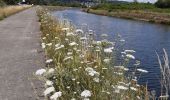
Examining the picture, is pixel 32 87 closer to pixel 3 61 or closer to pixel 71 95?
pixel 71 95

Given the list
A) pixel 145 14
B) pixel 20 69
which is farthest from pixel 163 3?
pixel 20 69

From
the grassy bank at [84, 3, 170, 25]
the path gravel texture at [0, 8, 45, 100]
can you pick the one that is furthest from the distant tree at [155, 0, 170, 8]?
the path gravel texture at [0, 8, 45, 100]

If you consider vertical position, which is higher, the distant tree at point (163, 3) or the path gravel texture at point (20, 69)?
the path gravel texture at point (20, 69)

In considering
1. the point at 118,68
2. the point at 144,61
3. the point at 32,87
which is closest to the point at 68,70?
the point at 118,68

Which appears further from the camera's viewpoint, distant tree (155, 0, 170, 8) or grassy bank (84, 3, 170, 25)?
distant tree (155, 0, 170, 8)

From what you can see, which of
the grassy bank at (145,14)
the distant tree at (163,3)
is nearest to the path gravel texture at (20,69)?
the grassy bank at (145,14)

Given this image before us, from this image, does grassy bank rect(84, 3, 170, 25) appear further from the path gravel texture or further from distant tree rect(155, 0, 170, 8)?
the path gravel texture

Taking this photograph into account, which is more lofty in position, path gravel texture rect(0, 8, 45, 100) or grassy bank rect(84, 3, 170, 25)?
path gravel texture rect(0, 8, 45, 100)

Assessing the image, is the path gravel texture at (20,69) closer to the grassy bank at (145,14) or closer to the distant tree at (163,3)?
the grassy bank at (145,14)

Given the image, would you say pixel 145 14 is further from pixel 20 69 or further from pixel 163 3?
pixel 20 69

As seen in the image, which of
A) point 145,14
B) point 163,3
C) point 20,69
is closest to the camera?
point 20,69

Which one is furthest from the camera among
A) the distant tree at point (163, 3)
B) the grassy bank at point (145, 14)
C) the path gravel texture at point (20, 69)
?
the distant tree at point (163, 3)

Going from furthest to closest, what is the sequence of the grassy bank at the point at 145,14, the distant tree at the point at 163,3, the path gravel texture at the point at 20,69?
the distant tree at the point at 163,3 < the grassy bank at the point at 145,14 < the path gravel texture at the point at 20,69

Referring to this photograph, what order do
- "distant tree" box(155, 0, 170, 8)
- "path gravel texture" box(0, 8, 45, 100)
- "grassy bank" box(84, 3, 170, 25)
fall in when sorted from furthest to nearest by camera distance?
"distant tree" box(155, 0, 170, 8)
"grassy bank" box(84, 3, 170, 25)
"path gravel texture" box(0, 8, 45, 100)
